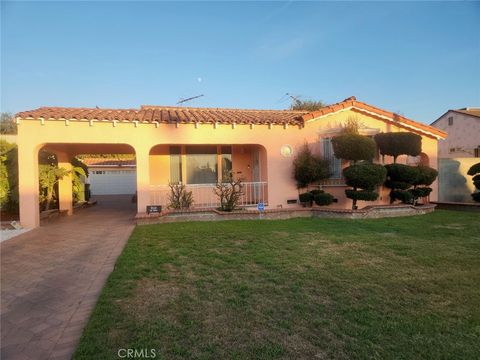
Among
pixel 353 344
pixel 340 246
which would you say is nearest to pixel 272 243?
pixel 340 246

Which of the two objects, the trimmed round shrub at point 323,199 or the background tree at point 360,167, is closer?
the background tree at point 360,167

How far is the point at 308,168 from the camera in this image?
11352mm

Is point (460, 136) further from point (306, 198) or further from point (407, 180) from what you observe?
point (306, 198)

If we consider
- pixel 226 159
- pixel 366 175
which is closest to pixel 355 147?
pixel 366 175

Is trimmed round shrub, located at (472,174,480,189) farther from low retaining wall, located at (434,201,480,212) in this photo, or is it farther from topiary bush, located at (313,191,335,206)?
topiary bush, located at (313,191,335,206)

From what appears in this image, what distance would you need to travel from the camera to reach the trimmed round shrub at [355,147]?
10625 mm

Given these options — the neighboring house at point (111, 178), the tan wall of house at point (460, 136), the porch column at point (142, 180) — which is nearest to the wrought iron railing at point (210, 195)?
the porch column at point (142, 180)

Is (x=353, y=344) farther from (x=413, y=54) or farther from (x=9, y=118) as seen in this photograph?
(x=9, y=118)

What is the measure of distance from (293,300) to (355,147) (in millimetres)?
8000

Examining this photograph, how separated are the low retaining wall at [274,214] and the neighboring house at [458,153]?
4362mm

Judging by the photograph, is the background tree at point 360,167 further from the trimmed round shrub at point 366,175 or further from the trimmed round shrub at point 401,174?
the trimmed round shrub at point 401,174

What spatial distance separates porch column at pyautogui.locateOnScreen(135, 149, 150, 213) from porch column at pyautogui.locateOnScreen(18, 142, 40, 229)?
317 centimetres

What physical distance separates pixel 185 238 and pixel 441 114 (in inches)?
1043

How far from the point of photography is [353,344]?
286cm
